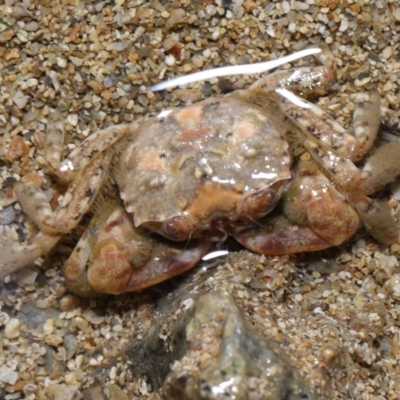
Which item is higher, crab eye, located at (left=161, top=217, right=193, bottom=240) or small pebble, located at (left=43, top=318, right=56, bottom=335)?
crab eye, located at (left=161, top=217, right=193, bottom=240)

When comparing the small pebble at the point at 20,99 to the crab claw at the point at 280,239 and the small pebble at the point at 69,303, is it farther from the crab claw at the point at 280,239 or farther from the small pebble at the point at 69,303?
the crab claw at the point at 280,239

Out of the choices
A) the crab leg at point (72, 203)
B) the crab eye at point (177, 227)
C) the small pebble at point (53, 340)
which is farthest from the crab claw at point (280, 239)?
the small pebble at point (53, 340)

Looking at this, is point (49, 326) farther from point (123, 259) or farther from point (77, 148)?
point (77, 148)

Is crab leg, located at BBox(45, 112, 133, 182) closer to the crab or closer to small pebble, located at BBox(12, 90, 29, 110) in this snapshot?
the crab

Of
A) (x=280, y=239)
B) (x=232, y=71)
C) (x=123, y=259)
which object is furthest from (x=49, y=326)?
(x=232, y=71)

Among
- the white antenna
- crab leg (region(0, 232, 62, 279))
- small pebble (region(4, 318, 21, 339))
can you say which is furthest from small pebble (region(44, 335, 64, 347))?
the white antenna

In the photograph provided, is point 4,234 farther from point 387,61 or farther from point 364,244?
point 387,61
